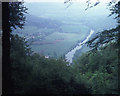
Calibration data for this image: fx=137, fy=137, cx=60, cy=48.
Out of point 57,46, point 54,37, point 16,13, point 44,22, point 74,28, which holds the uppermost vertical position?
point 44,22

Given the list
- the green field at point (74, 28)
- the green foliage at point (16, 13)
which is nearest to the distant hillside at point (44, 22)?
the green field at point (74, 28)

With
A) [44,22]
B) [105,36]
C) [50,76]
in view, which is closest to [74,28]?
[44,22]

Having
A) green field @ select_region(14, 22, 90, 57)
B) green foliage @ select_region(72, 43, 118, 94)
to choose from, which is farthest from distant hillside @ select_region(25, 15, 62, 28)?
green foliage @ select_region(72, 43, 118, 94)

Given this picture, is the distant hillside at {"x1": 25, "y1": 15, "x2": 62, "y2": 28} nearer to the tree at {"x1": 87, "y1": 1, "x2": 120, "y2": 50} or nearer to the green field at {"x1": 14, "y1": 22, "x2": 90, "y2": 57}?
the green field at {"x1": 14, "y1": 22, "x2": 90, "y2": 57}

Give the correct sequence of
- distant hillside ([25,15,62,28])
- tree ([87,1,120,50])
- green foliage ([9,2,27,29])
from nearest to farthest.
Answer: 1. tree ([87,1,120,50])
2. green foliage ([9,2,27,29])
3. distant hillside ([25,15,62,28])

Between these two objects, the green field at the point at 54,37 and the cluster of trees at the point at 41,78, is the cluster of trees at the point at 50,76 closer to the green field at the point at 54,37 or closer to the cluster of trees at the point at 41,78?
the cluster of trees at the point at 41,78

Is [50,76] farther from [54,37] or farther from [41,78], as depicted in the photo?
[54,37]

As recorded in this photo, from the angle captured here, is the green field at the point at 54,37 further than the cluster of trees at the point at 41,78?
Yes

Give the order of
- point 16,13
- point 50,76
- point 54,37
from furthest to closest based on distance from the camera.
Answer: point 54,37 → point 16,13 → point 50,76

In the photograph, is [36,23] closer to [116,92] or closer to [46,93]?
[46,93]
